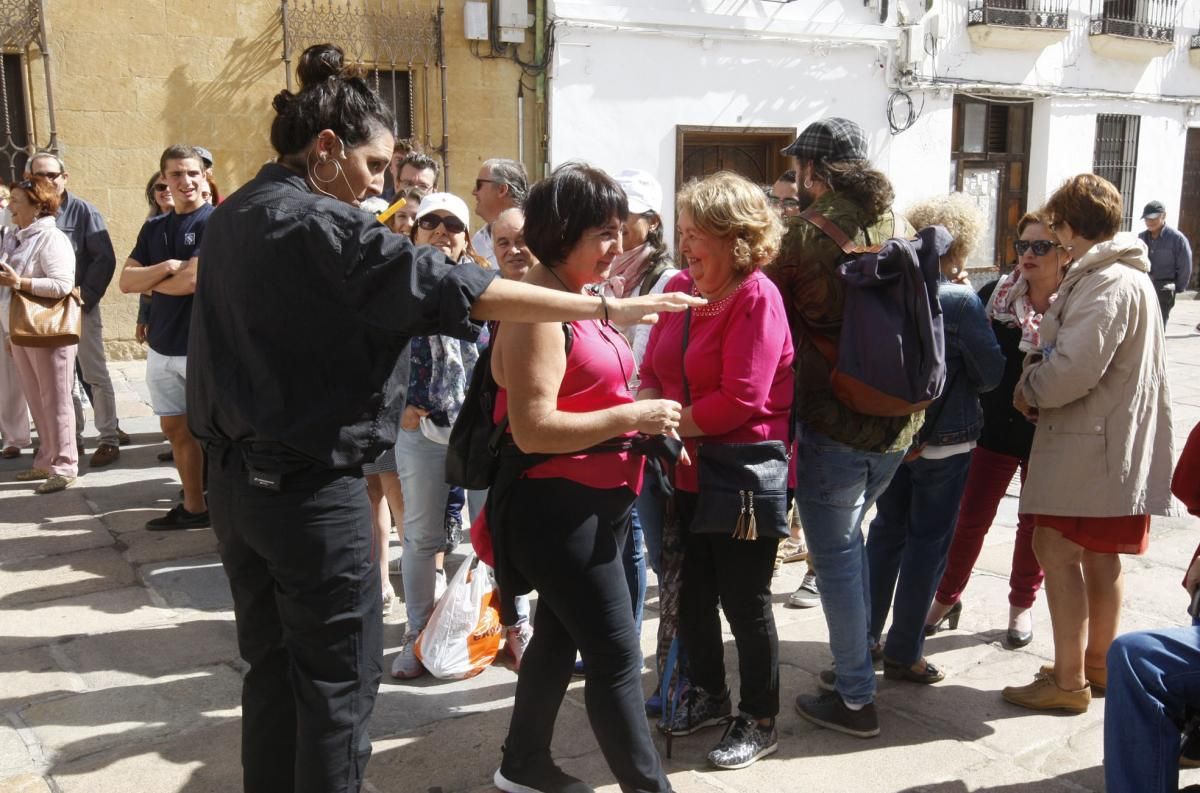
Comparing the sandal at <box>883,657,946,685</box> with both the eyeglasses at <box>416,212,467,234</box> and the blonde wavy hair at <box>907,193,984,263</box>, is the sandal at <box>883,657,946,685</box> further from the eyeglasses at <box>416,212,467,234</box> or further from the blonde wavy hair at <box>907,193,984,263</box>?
the eyeglasses at <box>416,212,467,234</box>

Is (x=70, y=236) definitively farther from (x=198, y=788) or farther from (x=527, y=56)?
(x=527, y=56)

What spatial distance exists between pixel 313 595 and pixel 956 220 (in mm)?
2459

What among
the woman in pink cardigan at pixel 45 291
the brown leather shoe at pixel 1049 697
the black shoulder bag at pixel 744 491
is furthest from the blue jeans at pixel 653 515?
the woman in pink cardigan at pixel 45 291

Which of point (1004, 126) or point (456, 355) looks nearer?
point (456, 355)

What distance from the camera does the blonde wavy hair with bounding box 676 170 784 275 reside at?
2932mm

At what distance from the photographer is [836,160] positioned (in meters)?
3.17

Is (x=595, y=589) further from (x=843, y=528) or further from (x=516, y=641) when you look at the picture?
(x=516, y=641)

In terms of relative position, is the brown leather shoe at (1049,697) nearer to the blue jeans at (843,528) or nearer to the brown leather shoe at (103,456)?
the blue jeans at (843,528)

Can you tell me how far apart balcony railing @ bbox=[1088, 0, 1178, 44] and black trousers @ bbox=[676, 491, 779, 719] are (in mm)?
15569

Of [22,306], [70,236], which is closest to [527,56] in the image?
[70,236]

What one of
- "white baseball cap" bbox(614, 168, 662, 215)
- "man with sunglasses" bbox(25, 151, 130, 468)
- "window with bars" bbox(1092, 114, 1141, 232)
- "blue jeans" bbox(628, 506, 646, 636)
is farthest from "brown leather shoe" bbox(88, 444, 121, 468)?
"window with bars" bbox(1092, 114, 1141, 232)

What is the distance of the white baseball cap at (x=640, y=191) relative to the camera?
3.93m

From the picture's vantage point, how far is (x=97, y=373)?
703 centimetres

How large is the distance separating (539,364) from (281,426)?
59 centimetres
